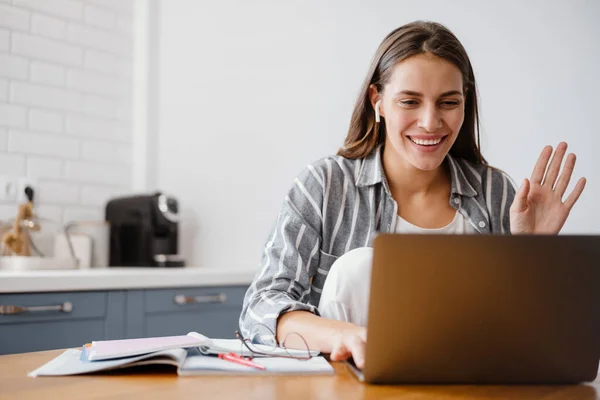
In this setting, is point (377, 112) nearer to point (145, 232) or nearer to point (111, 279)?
point (111, 279)

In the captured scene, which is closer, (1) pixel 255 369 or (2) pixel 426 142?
(1) pixel 255 369

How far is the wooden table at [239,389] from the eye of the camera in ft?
2.74

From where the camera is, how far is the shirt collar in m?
1.74

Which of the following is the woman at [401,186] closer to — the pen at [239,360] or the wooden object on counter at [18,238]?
the pen at [239,360]

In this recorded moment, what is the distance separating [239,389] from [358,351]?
205 millimetres

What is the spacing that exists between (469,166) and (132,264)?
5.25 ft

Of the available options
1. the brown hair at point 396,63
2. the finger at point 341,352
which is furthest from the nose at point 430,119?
the finger at point 341,352

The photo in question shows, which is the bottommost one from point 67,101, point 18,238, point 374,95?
point 18,238

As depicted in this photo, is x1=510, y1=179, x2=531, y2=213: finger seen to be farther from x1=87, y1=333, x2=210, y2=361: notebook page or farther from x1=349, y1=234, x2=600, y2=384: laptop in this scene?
x1=87, y1=333, x2=210, y2=361: notebook page

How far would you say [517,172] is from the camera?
2.12 m

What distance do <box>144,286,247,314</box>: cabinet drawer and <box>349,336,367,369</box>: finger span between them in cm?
152

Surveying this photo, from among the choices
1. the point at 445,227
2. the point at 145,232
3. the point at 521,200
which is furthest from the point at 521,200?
the point at 145,232

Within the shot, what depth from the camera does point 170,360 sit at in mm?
985

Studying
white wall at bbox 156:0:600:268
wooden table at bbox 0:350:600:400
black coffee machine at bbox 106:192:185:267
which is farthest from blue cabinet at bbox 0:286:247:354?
wooden table at bbox 0:350:600:400
